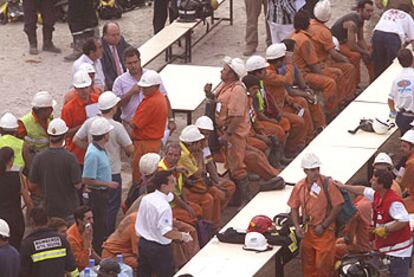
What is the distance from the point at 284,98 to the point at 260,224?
3.55m

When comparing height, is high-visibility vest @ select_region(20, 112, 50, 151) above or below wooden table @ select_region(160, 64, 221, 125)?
above

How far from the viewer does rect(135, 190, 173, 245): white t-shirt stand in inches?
518

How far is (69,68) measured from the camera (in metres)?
20.3

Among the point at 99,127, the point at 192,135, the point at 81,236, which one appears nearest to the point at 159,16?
the point at 192,135

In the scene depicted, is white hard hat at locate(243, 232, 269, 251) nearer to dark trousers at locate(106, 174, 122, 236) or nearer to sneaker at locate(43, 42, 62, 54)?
dark trousers at locate(106, 174, 122, 236)

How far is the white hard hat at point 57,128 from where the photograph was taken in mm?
14359

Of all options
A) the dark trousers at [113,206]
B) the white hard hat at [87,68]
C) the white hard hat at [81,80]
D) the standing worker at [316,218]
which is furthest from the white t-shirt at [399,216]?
the white hard hat at [87,68]

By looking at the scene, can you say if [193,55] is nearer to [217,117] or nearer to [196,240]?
[217,117]

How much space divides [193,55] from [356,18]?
3.17 meters

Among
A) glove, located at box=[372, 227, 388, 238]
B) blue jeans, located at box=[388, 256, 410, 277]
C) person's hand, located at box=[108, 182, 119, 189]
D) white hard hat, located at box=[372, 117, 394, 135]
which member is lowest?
blue jeans, located at box=[388, 256, 410, 277]

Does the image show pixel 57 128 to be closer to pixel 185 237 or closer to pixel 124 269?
pixel 185 237

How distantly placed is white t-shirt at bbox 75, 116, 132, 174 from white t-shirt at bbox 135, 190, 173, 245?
1760 millimetres

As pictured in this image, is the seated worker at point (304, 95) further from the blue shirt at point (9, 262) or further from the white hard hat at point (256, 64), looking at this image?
the blue shirt at point (9, 262)

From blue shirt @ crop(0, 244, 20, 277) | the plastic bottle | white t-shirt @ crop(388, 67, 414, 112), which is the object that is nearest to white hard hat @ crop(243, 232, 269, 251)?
the plastic bottle
